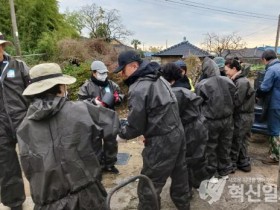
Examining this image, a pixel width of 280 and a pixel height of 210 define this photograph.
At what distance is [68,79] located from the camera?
7.15ft

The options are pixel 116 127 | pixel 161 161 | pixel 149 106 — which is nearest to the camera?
pixel 116 127

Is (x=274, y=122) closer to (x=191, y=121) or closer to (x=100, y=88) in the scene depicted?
(x=191, y=121)

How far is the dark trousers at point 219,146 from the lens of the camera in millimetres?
Result: 4258

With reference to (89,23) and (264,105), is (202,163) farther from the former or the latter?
(89,23)

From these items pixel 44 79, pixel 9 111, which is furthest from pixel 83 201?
pixel 9 111

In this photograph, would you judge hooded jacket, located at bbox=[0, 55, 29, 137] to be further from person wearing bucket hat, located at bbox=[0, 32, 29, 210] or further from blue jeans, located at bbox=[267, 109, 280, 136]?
blue jeans, located at bbox=[267, 109, 280, 136]

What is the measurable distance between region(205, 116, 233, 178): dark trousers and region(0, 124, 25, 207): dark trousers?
2.47 meters

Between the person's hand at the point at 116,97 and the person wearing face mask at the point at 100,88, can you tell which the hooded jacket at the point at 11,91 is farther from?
the person's hand at the point at 116,97

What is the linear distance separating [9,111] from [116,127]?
1.67 meters

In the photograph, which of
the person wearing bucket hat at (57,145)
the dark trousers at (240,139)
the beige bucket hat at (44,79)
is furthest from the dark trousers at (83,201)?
the dark trousers at (240,139)

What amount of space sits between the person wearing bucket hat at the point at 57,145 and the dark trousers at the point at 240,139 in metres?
3.12

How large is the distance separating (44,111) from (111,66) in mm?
8740

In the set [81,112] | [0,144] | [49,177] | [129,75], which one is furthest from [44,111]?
[0,144]

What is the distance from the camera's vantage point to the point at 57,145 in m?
2.00
